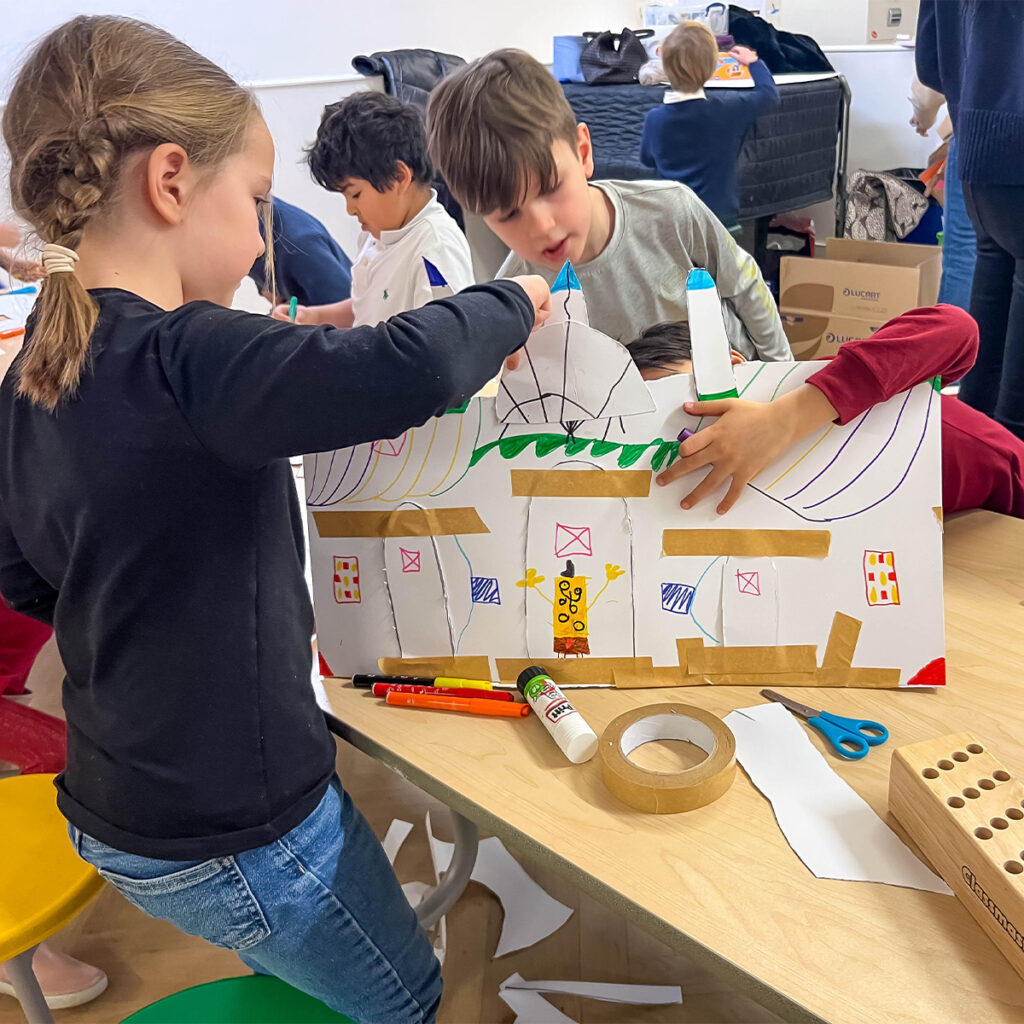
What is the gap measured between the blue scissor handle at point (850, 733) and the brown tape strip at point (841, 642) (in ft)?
0.21

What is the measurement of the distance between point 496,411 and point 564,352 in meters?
0.09

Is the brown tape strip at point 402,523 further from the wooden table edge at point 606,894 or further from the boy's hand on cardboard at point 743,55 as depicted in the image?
the boy's hand on cardboard at point 743,55

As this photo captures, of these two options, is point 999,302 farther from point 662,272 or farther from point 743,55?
point 743,55

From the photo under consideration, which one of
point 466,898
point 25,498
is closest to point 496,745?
point 25,498

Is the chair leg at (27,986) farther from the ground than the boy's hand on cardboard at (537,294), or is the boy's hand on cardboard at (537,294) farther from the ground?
the boy's hand on cardboard at (537,294)

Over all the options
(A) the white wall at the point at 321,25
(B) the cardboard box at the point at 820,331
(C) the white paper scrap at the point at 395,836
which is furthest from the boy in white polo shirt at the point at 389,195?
(A) the white wall at the point at 321,25

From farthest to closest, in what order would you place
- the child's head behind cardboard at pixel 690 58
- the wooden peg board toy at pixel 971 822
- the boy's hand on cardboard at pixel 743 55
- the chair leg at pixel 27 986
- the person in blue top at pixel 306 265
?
the boy's hand on cardboard at pixel 743 55 < the child's head behind cardboard at pixel 690 58 < the person in blue top at pixel 306 265 < the chair leg at pixel 27 986 < the wooden peg board toy at pixel 971 822

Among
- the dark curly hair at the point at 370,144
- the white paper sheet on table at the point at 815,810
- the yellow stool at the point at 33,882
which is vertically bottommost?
the yellow stool at the point at 33,882

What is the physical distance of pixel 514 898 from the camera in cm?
142

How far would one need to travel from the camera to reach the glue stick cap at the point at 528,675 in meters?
0.90

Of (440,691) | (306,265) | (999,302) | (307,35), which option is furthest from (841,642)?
(307,35)

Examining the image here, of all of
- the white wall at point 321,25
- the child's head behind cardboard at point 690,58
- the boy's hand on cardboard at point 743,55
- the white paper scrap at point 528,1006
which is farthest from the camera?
the white wall at point 321,25

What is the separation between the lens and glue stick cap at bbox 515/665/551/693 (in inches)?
35.3

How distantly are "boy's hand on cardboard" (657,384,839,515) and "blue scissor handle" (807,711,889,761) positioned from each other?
22 cm
